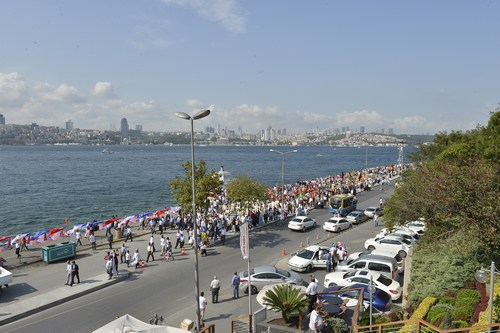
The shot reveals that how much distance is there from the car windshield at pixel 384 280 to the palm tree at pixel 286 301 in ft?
21.4

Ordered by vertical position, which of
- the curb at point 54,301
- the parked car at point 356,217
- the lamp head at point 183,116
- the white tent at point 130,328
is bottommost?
the parked car at point 356,217

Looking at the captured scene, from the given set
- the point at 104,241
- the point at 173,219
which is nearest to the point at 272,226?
the point at 173,219

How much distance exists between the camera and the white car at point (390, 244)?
931 inches

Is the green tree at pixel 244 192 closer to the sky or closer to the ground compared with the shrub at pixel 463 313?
closer to the sky

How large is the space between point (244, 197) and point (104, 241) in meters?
10.6

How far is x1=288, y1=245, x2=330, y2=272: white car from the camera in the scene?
69.4ft

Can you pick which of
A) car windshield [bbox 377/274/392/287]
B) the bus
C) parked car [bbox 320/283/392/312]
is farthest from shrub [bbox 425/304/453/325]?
the bus

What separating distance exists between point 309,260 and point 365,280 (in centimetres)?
450

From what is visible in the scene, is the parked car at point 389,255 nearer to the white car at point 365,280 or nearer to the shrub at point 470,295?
the white car at point 365,280

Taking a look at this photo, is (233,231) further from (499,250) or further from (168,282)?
(499,250)

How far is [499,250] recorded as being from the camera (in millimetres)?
14484

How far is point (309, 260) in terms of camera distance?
70.2 feet

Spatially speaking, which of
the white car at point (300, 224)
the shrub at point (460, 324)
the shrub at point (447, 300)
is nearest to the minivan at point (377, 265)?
the shrub at point (447, 300)

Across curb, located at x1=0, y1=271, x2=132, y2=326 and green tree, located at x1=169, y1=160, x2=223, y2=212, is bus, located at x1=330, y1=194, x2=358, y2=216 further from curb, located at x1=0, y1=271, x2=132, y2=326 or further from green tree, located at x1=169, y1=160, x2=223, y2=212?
curb, located at x1=0, y1=271, x2=132, y2=326
